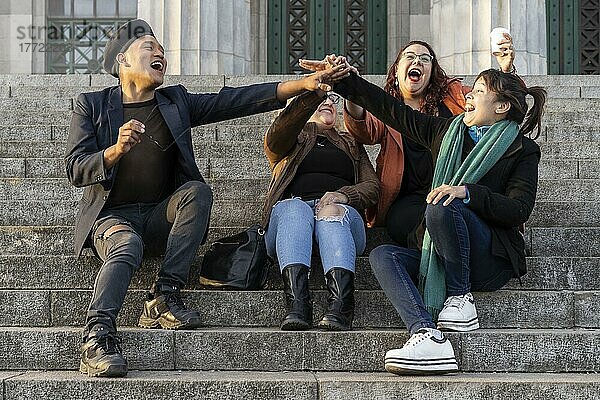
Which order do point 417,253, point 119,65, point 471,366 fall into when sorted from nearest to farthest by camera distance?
point 471,366
point 417,253
point 119,65

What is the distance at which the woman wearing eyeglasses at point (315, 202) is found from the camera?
4879mm

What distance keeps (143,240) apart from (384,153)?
152cm

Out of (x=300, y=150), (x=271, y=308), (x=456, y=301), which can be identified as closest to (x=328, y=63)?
(x=300, y=150)

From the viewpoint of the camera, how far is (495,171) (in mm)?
5062

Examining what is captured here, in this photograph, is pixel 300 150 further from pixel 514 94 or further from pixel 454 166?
pixel 514 94

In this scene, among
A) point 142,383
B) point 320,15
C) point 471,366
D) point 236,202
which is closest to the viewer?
point 142,383

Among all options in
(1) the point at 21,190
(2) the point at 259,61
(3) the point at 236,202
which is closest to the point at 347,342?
(3) the point at 236,202

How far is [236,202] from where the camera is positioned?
6.35 m

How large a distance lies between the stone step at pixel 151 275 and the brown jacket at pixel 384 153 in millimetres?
467

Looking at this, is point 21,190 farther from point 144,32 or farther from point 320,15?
point 320,15

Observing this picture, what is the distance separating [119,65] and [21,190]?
59.4 inches

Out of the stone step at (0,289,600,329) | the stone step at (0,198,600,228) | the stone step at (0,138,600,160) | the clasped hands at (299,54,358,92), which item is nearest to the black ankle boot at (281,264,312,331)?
the stone step at (0,289,600,329)

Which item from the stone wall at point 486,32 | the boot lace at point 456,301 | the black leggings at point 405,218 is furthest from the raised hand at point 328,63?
the stone wall at point 486,32

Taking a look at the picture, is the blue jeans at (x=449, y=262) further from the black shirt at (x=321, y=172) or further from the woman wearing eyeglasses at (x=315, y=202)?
the black shirt at (x=321, y=172)
